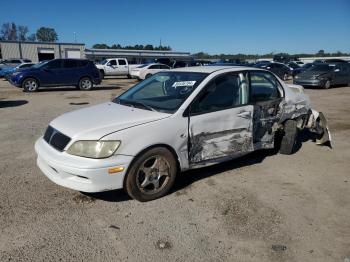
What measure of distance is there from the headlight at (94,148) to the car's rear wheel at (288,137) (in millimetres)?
3251

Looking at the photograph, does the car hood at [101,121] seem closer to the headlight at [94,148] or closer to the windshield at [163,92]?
the headlight at [94,148]

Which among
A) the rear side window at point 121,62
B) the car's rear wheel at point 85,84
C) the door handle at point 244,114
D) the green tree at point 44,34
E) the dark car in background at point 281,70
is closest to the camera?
the door handle at point 244,114

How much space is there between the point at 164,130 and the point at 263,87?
217cm

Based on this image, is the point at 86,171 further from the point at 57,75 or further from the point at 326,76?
the point at 326,76

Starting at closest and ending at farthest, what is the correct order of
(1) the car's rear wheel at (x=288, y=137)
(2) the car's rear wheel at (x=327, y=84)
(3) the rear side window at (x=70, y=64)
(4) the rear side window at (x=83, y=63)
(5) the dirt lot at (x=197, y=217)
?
(5) the dirt lot at (x=197, y=217) → (1) the car's rear wheel at (x=288, y=137) → (3) the rear side window at (x=70, y=64) → (4) the rear side window at (x=83, y=63) → (2) the car's rear wheel at (x=327, y=84)

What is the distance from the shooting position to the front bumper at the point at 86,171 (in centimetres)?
368

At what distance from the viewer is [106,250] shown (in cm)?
316

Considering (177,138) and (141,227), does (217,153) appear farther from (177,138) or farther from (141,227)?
(141,227)

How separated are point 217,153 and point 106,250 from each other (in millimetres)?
2069

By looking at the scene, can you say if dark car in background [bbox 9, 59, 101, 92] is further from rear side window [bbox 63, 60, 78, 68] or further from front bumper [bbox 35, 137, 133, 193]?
front bumper [bbox 35, 137, 133, 193]

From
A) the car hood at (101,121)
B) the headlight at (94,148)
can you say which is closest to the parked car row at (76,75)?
the car hood at (101,121)

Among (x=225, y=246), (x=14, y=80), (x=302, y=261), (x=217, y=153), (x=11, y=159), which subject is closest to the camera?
(x=302, y=261)

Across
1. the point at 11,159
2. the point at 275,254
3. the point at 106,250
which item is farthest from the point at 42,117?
the point at 275,254

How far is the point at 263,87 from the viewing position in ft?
17.7
